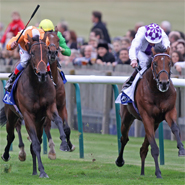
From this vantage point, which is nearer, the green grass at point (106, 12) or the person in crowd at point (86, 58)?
the person in crowd at point (86, 58)

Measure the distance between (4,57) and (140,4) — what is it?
99.8 feet

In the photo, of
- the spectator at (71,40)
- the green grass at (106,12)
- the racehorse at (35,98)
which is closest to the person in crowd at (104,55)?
the spectator at (71,40)

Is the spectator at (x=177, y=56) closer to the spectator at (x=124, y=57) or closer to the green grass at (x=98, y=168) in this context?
the spectator at (x=124, y=57)

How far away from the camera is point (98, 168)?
709 cm

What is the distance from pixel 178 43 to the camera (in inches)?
421

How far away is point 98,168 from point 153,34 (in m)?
1.98

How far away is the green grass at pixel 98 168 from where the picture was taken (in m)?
6.06

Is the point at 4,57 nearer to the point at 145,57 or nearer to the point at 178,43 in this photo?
the point at 178,43

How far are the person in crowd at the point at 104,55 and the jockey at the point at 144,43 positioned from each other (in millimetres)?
4591

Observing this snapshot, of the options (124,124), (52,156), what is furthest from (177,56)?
(52,156)

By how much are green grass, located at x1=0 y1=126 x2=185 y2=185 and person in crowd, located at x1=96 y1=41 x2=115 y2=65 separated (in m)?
2.63

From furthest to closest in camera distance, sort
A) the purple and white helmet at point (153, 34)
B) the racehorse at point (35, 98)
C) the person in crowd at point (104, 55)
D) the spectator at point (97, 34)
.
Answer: the spectator at point (97, 34) → the person in crowd at point (104, 55) → the purple and white helmet at point (153, 34) → the racehorse at point (35, 98)

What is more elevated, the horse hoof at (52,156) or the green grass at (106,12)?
the green grass at (106,12)

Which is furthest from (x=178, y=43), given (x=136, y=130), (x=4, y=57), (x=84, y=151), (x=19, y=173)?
(x=4, y=57)
